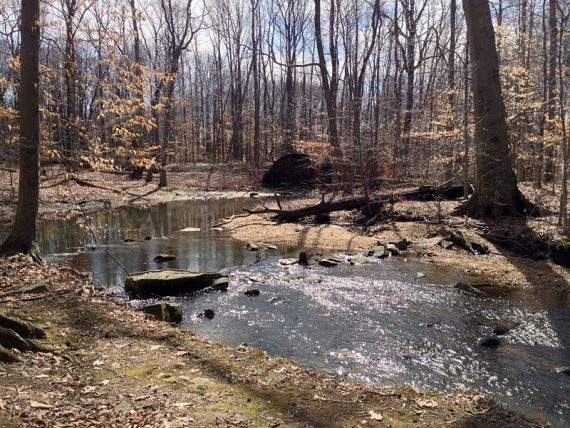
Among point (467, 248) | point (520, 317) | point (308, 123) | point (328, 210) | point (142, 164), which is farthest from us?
point (308, 123)

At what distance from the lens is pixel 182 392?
4547mm

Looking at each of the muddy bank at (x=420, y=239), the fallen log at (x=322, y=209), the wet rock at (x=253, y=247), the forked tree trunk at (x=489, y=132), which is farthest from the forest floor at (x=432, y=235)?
the wet rock at (x=253, y=247)

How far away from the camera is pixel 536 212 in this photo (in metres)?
14.2

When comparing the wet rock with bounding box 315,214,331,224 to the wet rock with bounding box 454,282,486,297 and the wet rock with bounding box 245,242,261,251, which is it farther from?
the wet rock with bounding box 454,282,486,297

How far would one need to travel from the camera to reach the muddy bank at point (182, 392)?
13.1 ft

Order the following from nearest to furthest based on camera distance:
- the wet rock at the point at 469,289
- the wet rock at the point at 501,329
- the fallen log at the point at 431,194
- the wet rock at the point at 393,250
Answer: the wet rock at the point at 501,329 < the wet rock at the point at 469,289 < the wet rock at the point at 393,250 < the fallen log at the point at 431,194

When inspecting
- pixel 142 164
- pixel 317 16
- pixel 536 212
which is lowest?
pixel 536 212

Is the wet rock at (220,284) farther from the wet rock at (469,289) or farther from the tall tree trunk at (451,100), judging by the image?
the tall tree trunk at (451,100)

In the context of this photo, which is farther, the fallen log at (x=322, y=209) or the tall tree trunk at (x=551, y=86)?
the fallen log at (x=322, y=209)

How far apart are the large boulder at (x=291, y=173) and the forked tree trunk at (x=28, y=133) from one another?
22.3 m

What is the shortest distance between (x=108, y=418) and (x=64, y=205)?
20.4m

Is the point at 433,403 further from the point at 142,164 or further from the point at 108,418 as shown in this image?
the point at 142,164

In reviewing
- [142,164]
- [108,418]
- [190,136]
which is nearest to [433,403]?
[108,418]

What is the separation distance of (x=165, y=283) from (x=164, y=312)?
1872 mm
